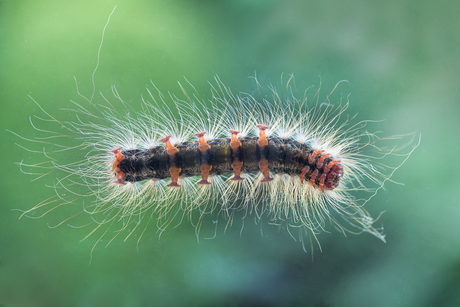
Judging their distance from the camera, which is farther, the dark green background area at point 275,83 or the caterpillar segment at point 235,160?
the dark green background area at point 275,83

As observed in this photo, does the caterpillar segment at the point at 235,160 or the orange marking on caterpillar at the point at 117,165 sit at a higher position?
the caterpillar segment at the point at 235,160

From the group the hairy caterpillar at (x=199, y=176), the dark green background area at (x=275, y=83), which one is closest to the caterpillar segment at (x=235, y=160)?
the hairy caterpillar at (x=199, y=176)

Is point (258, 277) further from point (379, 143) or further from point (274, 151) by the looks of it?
point (379, 143)

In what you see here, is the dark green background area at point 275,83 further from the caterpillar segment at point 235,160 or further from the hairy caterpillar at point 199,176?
the caterpillar segment at point 235,160

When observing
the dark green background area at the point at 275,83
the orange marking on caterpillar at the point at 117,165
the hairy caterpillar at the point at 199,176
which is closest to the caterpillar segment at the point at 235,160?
the orange marking on caterpillar at the point at 117,165

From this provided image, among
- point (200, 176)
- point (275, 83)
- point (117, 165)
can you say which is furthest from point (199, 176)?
point (275, 83)

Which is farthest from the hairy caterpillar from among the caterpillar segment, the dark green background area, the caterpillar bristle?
the caterpillar segment

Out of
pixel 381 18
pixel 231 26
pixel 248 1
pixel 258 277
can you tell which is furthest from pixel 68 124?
pixel 381 18
